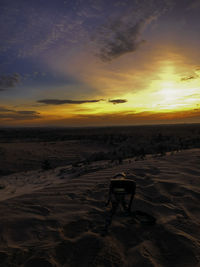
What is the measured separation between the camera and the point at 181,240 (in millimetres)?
2660

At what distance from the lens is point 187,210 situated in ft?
11.6

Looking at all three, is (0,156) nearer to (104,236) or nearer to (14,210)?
(14,210)

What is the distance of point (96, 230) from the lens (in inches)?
113

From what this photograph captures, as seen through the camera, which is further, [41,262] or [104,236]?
[104,236]

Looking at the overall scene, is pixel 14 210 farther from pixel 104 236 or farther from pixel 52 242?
pixel 104 236

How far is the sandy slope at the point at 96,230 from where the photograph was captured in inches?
91.1

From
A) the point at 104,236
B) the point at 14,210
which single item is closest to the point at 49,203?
the point at 14,210

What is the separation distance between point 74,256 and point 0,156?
47.1 feet

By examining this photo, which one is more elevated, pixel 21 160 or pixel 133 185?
pixel 133 185

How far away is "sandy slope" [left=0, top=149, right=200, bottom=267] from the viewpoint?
2314mm

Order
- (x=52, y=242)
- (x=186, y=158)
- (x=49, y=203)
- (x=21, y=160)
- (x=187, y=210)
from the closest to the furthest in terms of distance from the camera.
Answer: (x=52, y=242) < (x=187, y=210) < (x=49, y=203) < (x=186, y=158) < (x=21, y=160)

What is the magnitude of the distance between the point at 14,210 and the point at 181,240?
2.99m

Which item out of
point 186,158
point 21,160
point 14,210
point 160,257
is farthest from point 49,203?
point 21,160

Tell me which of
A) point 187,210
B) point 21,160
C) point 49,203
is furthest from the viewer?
point 21,160
